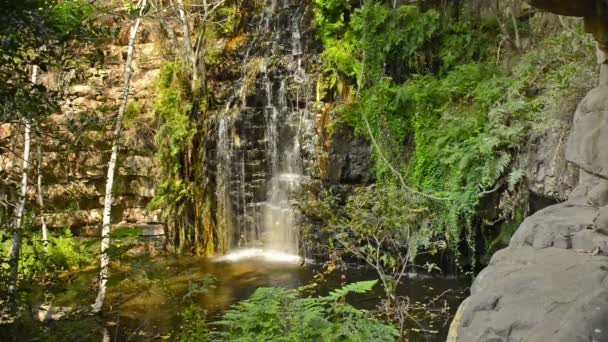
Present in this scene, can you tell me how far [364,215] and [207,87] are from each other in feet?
26.6

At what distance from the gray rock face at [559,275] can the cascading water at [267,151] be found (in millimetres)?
7606

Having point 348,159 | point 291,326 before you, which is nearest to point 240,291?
point 348,159

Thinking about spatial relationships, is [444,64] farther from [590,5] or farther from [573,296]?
[573,296]

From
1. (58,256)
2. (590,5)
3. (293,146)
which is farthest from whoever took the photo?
A: (293,146)

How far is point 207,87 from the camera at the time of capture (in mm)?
13758

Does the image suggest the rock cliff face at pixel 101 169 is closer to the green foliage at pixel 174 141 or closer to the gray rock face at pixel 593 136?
the green foliage at pixel 174 141

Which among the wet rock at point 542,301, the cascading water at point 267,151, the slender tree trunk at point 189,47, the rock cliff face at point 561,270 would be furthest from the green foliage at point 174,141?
the wet rock at point 542,301

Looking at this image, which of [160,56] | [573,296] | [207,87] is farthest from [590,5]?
[160,56]

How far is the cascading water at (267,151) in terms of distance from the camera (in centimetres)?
1216

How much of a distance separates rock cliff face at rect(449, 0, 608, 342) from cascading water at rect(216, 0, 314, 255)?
7595 millimetres

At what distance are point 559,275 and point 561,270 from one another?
105 millimetres

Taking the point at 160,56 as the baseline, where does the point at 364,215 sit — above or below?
below

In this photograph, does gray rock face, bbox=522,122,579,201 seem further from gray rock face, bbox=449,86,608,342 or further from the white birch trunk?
the white birch trunk

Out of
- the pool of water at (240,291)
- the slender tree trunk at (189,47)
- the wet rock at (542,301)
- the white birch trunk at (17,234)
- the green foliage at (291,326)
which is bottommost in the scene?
the pool of water at (240,291)
